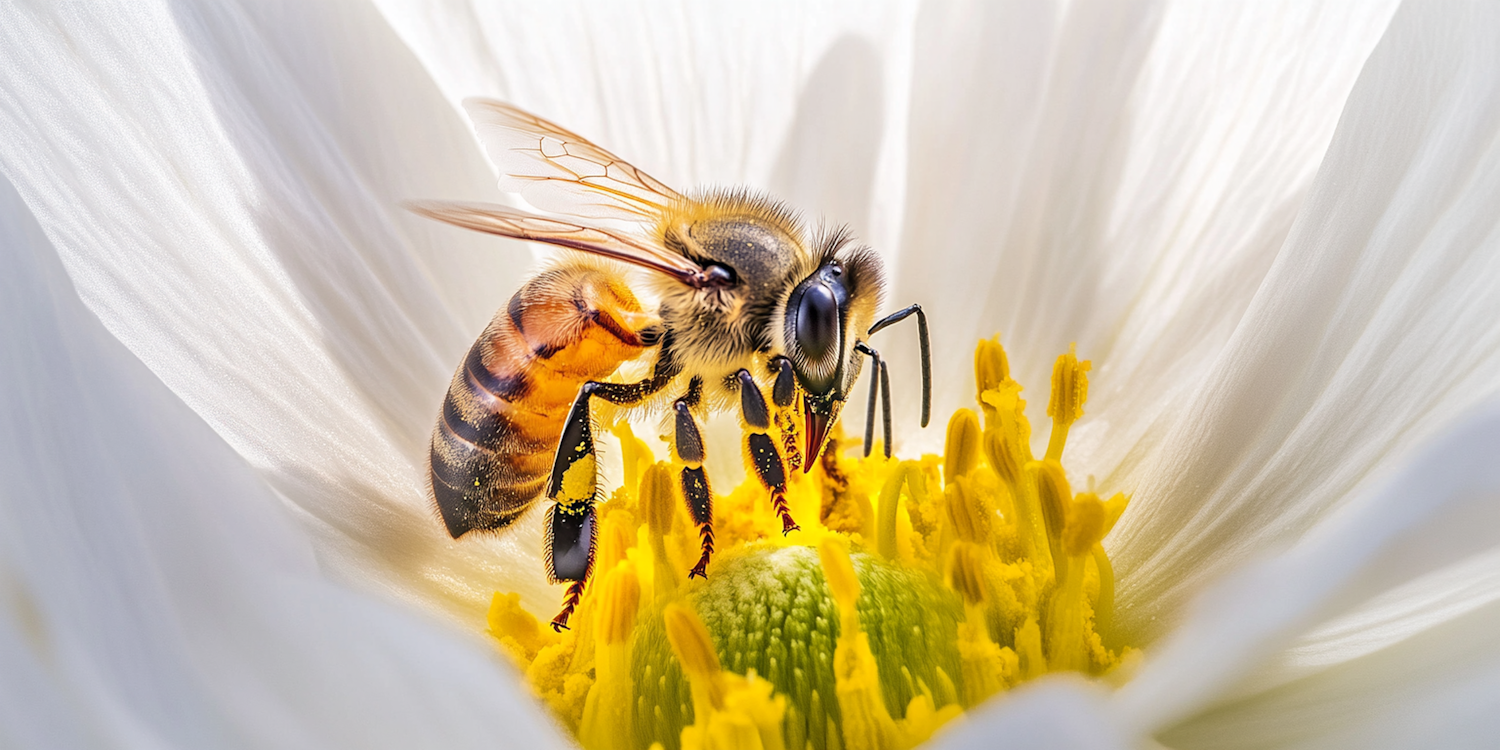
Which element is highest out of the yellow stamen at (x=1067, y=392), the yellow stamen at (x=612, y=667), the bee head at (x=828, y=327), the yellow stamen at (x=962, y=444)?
the bee head at (x=828, y=327)

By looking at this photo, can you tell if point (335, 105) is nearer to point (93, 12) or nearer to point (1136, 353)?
point (93, 12)

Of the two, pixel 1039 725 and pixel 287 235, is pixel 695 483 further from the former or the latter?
pixel 1039 725

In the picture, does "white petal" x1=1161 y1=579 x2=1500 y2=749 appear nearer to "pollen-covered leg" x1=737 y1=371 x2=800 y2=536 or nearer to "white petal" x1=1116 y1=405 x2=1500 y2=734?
"white petal" x1=1116 y1=405 x2=1500 y2=734

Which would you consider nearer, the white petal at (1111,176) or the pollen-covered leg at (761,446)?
the pollen-covered leg at (761,446)

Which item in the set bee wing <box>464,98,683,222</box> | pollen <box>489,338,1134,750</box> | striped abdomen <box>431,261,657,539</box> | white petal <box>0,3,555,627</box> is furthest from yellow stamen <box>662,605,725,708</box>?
bee wing <box>464,98,683,222</box>

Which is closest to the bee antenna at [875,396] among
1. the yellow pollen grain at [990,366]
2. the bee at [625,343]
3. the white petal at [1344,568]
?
the bee at [625,343]

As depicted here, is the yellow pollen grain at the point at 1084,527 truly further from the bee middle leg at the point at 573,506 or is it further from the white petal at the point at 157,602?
the white petal at the point at 157,602
